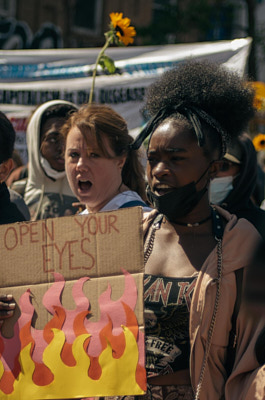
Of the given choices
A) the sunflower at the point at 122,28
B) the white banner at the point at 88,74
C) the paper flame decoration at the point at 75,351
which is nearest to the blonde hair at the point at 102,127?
the paper flame decoration at the point at 75,351

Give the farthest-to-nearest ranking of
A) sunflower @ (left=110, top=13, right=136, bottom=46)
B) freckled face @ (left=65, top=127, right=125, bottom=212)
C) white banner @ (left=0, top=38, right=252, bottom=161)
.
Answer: white banner @ (left=0, top=38, right=252, bottom=161) → sunflower @ (left=110, top=13, right=136, bottom=46) → freckled face @ (left=65, top=127, right=125, bottom=212)

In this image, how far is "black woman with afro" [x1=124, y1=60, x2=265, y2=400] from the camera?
6.89 ft

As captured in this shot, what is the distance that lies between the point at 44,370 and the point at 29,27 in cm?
1594

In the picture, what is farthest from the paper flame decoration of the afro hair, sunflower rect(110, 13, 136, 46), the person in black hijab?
sunflower rect(110, 13, 136, 46)

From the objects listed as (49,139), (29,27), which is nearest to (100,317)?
(49,139)

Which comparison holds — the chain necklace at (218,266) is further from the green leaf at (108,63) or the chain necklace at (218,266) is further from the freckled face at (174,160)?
the green leaf at (108,63)

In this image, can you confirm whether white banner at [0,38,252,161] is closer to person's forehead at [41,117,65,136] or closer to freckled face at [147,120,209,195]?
person's forehead at [41,117,65,136]

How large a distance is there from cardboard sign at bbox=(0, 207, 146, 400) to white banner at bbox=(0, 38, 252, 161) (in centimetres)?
339

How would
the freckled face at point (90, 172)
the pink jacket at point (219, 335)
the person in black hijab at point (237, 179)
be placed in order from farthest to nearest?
1. the person in black hijab at point (237, 179)
2. the freckled face at point (90, 172)
3. the pink jacket at point (219, 335)

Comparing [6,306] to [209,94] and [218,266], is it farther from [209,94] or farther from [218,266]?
[209,94]

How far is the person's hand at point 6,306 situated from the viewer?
225cm

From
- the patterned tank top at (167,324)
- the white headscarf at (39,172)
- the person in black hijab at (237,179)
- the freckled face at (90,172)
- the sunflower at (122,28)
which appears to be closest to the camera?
the patterned tank top at (167,324)

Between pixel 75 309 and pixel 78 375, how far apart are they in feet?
0.66

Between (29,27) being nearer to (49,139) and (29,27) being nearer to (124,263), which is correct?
(49,139)
